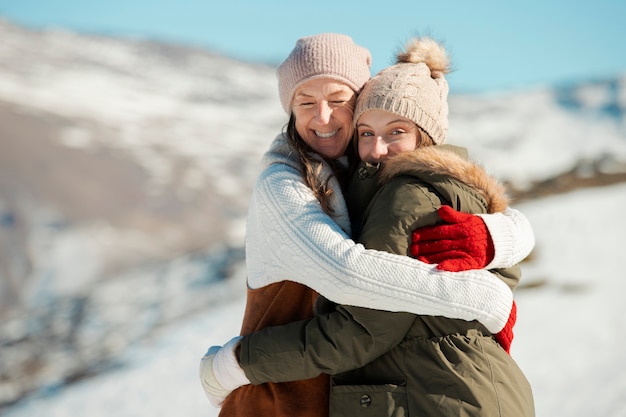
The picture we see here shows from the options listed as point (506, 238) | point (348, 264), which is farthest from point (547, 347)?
point (348, 264)

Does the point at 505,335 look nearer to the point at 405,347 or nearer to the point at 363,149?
the point at 405,347

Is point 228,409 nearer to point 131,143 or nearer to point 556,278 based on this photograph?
point 556,278

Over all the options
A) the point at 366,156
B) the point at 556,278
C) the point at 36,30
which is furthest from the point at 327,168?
the point at 36,30

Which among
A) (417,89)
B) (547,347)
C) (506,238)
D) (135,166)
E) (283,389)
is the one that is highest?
(135,166)

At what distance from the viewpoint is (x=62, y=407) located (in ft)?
24.3

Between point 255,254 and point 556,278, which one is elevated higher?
point 556,278

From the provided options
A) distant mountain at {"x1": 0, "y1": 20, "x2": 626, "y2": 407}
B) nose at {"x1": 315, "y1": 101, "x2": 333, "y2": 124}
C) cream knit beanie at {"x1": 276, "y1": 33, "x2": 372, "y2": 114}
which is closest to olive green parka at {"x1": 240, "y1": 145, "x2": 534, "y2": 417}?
nose at {"x1": 315, "y1": 101, "x2": 333, "y2": 124}

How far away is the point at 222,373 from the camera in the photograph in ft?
7.06

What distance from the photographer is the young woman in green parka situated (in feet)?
6.20

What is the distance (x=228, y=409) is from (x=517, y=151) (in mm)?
43011

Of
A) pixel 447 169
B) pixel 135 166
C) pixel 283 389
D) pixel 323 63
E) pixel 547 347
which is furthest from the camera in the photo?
pixel 135 166

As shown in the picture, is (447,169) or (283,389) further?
(283,389)

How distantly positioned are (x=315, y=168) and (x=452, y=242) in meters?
0.56

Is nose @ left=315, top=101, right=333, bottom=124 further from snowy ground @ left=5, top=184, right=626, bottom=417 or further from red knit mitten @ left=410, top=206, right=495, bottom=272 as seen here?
snowy ground @ left=5, top=184, right=626, bottom=417
